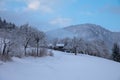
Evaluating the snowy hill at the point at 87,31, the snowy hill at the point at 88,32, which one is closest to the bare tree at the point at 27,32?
the snowy hill at the point at 88,32

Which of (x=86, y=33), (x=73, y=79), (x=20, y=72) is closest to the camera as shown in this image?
(x=20, y=72)

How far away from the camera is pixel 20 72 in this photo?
12.5 m

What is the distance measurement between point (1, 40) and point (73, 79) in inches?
390

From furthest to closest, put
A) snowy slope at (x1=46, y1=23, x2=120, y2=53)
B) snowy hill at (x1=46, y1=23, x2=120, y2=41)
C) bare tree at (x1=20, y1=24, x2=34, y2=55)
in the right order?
snowy hill at (x1=46, y1=23, x2=120, y2=41), snowy slope at (x1=46, y1=23, x2=120, y2=53), bare tree at (x1=20, y1=24, x2=34, y2=55)

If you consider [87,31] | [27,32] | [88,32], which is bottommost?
[27,32]

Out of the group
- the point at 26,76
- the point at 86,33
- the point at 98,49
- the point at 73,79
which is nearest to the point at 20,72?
the point at 26,76

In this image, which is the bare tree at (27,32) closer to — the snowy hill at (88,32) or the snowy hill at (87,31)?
the snowy hill at (88,32)

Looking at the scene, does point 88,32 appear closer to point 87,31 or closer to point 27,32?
point 87,31

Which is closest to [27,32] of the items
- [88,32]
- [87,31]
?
Result: [88,32]

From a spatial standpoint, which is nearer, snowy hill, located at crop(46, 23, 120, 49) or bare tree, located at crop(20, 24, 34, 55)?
bare tree, located at crop(20, 24, 34, 55)

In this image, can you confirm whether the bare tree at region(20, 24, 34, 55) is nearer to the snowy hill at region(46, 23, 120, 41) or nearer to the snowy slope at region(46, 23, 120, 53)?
the snowy slope at region(46, 23, 120, 53)

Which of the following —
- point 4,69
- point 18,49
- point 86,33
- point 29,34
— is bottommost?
point 4,69

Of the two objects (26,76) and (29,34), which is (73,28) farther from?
(26,76)

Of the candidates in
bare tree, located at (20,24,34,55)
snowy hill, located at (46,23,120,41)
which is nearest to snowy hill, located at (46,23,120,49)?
snowy hill, located at (46,23,120,41)
